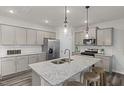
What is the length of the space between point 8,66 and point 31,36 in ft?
6.02

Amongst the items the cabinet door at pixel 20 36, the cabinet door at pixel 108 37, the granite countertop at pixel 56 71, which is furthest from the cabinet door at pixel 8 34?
the cabinet door at pixel 108 37

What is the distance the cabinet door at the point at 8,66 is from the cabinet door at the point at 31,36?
1289mm

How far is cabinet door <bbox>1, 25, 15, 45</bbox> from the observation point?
156 inches

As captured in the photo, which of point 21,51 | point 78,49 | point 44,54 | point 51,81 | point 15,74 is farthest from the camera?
point 78,49

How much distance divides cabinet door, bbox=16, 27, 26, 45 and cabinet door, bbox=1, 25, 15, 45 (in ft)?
0.62

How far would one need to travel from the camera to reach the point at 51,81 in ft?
4.43

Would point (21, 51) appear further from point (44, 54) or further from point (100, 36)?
point (100, 36)

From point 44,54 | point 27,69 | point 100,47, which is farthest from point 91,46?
point 27,69

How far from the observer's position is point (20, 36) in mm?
4551

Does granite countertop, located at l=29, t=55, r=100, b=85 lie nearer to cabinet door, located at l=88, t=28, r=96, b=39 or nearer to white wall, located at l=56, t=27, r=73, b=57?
cabinet door, located at l=88, t=28, r=96, b=39

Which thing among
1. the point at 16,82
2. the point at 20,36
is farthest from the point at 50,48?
the point at 16,82

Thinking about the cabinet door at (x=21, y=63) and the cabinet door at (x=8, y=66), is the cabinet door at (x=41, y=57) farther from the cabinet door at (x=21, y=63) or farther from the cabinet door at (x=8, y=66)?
the cabinet door at (x=8, y=66)
